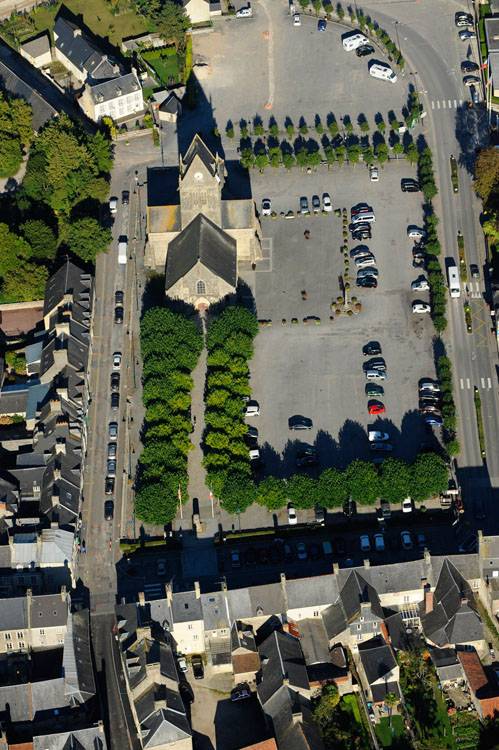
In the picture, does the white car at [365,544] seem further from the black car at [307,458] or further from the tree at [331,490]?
the black car at [307,458]

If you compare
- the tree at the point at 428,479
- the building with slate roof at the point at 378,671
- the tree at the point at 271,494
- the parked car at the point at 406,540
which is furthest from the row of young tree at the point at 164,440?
the building with slate roof at the point at 378,671

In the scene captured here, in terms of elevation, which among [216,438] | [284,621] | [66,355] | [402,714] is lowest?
[402,714]

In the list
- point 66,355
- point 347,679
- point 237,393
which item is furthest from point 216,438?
point 347,679

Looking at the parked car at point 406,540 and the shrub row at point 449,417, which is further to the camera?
the shrub row at point 449,417

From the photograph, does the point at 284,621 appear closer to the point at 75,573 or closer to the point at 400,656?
the point at 400,656

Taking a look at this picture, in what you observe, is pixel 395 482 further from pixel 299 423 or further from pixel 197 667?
pixel 197 667

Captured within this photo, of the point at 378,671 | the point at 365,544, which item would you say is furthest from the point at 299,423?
the point at 378,671

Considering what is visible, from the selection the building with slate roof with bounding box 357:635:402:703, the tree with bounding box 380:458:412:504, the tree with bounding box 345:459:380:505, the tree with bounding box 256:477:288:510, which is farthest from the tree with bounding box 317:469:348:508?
the building with slate roof with bounding box 357:635:402:703
